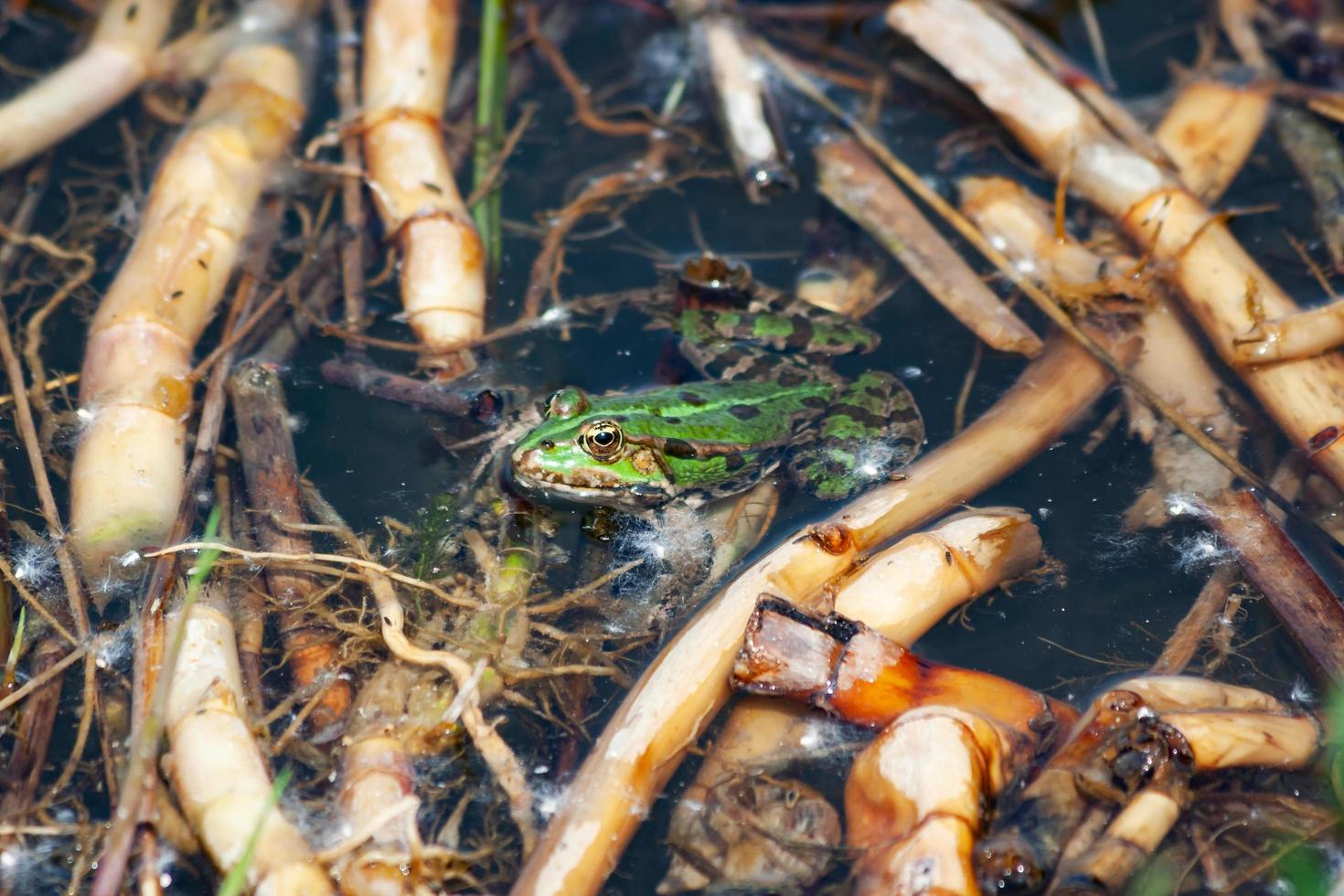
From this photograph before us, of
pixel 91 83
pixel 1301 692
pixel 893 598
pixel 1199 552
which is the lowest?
pixel 1301 692

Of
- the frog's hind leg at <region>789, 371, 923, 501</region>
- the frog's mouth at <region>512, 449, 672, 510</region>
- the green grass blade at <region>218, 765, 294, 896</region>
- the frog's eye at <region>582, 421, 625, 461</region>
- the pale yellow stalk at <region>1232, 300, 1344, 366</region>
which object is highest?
the frog's eye at <region>582, 421, 625, 461</region>

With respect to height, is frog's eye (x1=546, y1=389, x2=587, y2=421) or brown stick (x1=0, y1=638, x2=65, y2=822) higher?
frog's eye (x1=546, y1=389, x2=587, y2=421)

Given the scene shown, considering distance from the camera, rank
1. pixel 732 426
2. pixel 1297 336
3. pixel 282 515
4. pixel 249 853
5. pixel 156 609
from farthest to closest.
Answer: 1. pixel 732 426
2. pixel 1297 336
3. pixel 282 515
4. pixel 156 609
5. pixel 249 853

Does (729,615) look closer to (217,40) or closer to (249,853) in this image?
(249,853)

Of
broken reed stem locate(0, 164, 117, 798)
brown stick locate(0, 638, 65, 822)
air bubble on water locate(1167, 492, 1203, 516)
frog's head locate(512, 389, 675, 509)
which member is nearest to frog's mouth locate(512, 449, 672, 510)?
frog's head locate(512, 389, 675, 509)

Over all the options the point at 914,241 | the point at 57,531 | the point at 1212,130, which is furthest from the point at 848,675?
the point at 1212,130

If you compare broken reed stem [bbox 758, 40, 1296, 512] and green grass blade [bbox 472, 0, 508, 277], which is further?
green grass blade [bbox 472, 0, 508, 277]

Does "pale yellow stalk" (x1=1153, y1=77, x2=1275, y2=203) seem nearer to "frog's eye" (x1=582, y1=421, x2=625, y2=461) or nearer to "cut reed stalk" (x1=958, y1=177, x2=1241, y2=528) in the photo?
"cut reed stalk" (x1=958, y1=177, x2=1241, y2=528)

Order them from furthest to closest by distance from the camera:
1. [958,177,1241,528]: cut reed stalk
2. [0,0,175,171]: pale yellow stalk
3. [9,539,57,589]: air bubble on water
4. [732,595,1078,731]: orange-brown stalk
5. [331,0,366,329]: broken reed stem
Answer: [0,0,175,171]: pale yellow stalk, [331,0,366,329]: broken reed stem, [958,177,1241,528]: cut reed stalk, [9,539,57,589]: air bubble on water, [732,595,1078,731]: orange-brown stalk
